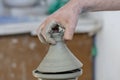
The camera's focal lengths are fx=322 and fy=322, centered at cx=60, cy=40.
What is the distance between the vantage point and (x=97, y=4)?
842mm

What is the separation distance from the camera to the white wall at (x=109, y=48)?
160 cm

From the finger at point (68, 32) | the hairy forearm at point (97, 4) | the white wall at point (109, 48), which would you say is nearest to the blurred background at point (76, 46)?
the white wall at point (109, 48)

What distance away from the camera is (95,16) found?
6.36 feet

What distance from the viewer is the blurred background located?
1.65m

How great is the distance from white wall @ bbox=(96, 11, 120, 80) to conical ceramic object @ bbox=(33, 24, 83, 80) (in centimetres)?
80

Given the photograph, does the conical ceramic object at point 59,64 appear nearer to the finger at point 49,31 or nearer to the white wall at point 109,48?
the finger at point 49,31

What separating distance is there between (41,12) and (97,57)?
1.54ft

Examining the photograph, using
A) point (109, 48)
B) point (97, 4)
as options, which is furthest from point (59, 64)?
point (109, 48)

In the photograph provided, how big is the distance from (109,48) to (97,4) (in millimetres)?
912

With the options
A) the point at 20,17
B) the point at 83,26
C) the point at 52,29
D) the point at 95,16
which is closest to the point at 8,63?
the point at 20,17

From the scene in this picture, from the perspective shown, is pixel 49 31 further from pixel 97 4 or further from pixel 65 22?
pixel 97 4

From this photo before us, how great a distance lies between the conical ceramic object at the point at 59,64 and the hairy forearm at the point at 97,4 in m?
0.10

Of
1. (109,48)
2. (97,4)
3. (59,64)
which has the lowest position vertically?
(109,48)

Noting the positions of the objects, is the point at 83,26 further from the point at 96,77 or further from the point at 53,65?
the point at 53,65
